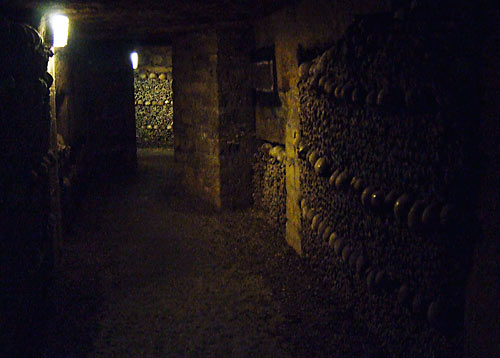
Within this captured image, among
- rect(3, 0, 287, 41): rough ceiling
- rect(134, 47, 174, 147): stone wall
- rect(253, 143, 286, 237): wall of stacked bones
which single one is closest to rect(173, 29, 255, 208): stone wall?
rect(253, 143, 286, 237): wall of stacked bones

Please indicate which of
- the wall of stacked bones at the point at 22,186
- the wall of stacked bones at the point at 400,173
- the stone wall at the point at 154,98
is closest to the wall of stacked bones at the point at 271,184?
the wall of stacked bones at the point at 400,173

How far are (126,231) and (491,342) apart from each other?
458 cm

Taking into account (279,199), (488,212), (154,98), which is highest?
(154,98)

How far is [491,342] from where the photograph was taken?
223cm

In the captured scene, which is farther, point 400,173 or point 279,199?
point 279,199

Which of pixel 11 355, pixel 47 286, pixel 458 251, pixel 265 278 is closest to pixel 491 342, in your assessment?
pixel 458 251

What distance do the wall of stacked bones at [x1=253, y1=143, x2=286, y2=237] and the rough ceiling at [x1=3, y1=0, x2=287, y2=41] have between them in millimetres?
1408

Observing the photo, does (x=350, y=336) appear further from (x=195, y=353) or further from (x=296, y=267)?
(x=296, y=267)

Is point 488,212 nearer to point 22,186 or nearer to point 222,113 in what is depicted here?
point 22,186

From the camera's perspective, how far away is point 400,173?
294 cm

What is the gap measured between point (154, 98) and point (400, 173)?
12040mm

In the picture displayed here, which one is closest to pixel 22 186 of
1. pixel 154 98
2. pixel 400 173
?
pixel 400 173

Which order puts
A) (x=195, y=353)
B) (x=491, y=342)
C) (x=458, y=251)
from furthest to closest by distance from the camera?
(x=195, y=353), (x=458, y=251), (x=491, y=342)

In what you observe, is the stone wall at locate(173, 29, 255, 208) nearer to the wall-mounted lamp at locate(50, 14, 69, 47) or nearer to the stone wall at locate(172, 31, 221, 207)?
the stone wall at locate(172, 31, 221, 207)
